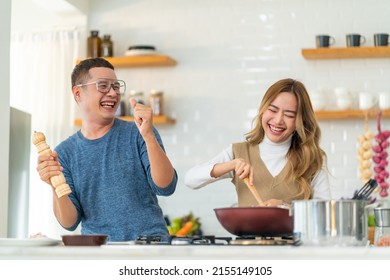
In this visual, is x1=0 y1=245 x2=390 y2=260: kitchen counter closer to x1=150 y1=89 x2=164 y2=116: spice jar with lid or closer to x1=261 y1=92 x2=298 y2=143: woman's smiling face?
x1=261 y1=92 x2=298 y2=143: woman's smiling face

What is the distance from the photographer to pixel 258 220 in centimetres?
252

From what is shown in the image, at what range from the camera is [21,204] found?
602cm

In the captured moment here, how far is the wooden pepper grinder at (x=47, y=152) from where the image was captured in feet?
8.70

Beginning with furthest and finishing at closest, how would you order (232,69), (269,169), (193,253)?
(232,69), (269,169), (193,253)

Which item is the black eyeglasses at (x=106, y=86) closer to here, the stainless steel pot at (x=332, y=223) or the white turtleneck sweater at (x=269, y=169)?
the white turtleneck sweater at (x=269, y=169)

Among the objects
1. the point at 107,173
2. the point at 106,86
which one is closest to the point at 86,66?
the point at 106,86

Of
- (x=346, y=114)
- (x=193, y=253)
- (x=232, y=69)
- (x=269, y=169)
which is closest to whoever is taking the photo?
(x=193, y=253)

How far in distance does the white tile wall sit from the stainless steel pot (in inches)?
145

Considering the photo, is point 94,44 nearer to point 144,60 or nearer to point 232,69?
point 144,60

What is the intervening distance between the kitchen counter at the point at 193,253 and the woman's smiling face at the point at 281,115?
1.33 meters

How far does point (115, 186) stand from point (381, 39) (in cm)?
A: 317

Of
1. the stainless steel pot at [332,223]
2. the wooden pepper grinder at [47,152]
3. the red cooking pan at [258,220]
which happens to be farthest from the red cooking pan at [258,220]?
the wooden pepper grinder at [47,152]

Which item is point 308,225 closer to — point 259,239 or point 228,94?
point 259,239
